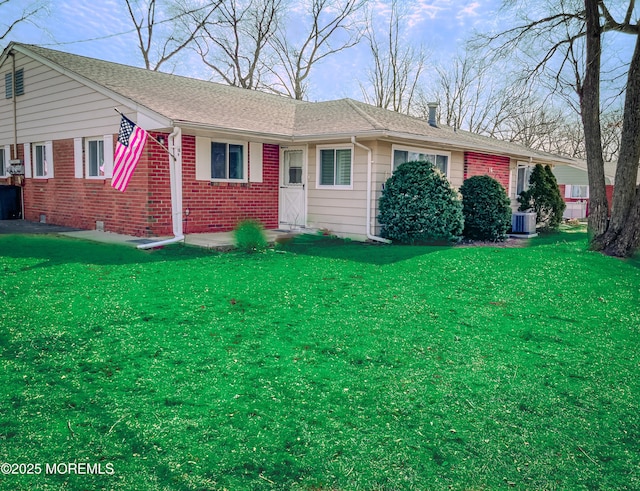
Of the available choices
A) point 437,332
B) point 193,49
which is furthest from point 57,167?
point 193,49

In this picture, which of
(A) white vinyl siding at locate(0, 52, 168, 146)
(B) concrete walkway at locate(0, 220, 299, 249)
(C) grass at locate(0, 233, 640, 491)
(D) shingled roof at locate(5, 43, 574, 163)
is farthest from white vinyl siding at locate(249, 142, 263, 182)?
(C) grass at locate(0, 233, 640, 491)

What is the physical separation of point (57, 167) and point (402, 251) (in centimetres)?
962

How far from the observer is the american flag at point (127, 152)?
9242 millimetres

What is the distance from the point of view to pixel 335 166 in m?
12.6

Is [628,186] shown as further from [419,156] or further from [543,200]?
[543,200]

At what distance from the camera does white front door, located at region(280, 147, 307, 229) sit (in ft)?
43.3

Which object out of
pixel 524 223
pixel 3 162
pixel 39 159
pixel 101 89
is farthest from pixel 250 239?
pixel 3 162

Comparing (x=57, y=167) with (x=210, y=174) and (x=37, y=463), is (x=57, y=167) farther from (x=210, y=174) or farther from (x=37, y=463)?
(x=37, y=463)

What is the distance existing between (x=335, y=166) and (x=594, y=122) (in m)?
5.90

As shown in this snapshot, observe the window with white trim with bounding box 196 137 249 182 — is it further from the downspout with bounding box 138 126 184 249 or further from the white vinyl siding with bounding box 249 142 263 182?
the downspout with bounding box 138 126 184 249

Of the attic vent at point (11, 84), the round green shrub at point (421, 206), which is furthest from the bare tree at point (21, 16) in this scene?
the round green shrub at point (421, 206)

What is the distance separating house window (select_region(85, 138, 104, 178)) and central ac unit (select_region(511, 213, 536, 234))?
11.9 meters

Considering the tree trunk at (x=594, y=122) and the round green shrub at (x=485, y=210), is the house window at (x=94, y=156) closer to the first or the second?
the round green shrub at (x=485, y=210)

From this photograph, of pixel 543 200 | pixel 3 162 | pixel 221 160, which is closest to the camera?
pixel 221 160
